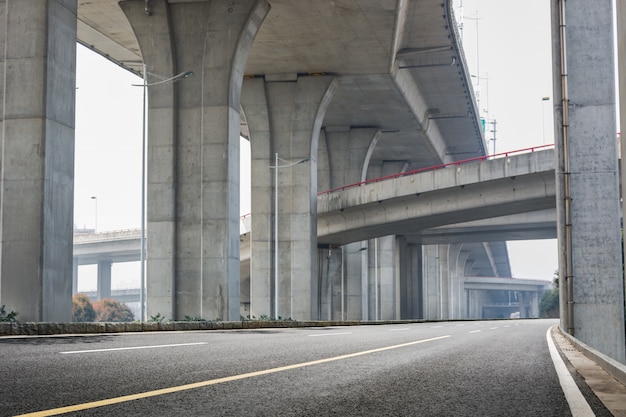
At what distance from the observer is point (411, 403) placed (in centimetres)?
773

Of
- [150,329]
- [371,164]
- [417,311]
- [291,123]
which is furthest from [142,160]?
[417,311]

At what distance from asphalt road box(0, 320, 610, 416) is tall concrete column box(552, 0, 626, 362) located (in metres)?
11.9

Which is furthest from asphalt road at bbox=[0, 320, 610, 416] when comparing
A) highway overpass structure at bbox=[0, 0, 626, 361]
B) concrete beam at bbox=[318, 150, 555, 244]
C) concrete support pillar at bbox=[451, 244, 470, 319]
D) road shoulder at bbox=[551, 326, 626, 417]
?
concrete support pillar at bbox=[451, 244, 470, 319]

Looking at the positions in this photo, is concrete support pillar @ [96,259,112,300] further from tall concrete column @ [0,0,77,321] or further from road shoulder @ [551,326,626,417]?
road shoulder @ [551,326,626,417]

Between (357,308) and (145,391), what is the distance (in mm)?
61066

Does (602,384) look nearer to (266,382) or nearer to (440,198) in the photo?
(266,382)

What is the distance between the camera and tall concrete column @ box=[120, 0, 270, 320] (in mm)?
36719

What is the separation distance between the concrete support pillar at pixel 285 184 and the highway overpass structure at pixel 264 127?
0.28 ft

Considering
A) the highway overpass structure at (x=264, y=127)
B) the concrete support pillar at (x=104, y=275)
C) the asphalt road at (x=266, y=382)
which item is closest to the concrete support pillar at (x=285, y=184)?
the highway overpass structure at (x=264, y=127)

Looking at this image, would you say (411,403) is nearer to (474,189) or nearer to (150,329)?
(150,329)

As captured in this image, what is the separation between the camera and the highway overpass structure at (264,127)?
23562 mm

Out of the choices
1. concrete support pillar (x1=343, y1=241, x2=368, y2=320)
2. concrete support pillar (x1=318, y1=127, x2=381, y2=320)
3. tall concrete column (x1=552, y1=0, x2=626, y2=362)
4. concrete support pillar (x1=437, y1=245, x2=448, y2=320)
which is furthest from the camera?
concrete support pillar (x1=437, y1=245, x2=448, y2=320)

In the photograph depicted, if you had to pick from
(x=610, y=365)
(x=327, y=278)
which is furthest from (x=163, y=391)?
(x=327, y=278)

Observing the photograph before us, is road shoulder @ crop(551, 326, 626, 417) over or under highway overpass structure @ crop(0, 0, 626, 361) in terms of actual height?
under
